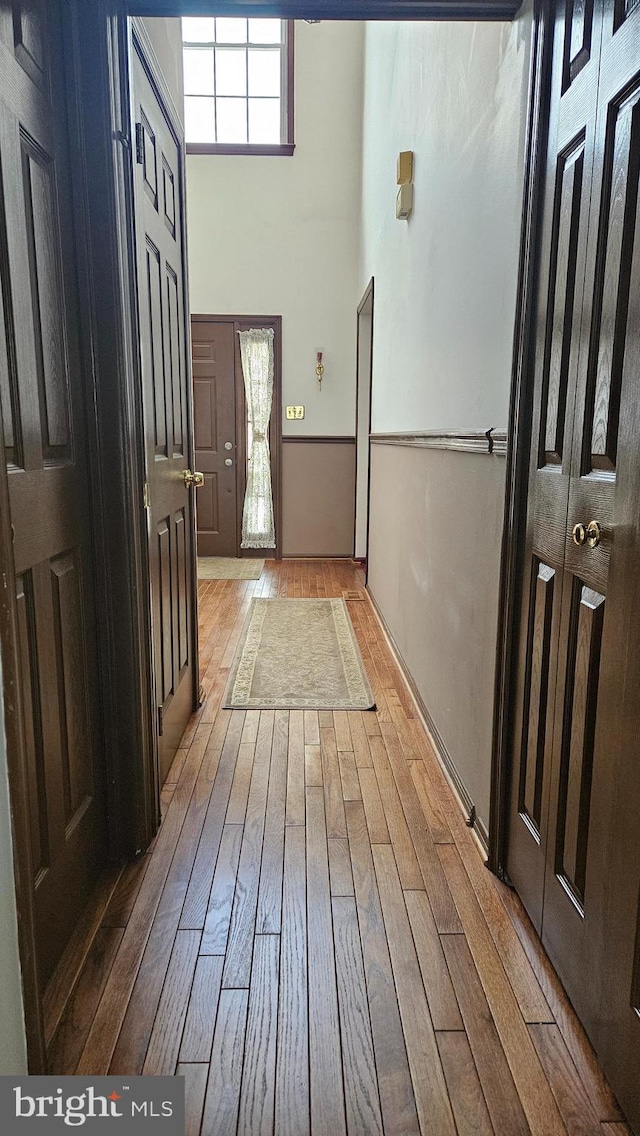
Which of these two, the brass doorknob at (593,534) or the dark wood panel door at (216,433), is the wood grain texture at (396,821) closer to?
the brass doorknob at (593,534)

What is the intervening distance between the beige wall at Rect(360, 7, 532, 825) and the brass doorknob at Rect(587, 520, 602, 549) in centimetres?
56

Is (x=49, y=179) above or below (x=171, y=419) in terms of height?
above

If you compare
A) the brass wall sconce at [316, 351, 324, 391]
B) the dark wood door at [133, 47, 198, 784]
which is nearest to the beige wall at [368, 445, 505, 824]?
the dark wood door at [133, 47, 198, 784]

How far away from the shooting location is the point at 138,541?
5.99 feet

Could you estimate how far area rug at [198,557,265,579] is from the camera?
562 cm

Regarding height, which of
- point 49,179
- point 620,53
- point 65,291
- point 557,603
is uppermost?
point 620,53

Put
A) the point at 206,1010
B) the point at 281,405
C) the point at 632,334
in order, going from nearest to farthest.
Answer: the point at 632,334 → the point at 206,1010 → the point at 281,405

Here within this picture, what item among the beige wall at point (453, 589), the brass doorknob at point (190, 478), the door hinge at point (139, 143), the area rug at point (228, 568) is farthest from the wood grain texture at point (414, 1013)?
the area rug at point (228, 568)

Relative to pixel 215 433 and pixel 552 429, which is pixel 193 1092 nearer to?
pixel 552 429

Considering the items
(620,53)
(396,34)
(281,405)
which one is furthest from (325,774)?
(281,405)

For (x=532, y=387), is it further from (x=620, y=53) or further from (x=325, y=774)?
(x=325, y=774)

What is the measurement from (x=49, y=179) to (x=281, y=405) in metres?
4.75

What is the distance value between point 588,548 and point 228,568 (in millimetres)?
4761

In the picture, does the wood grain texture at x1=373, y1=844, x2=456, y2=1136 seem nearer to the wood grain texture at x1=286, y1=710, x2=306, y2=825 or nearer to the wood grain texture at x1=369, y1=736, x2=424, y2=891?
the wood grain texture at x1=369, y1=736, x2=424, y2=891
